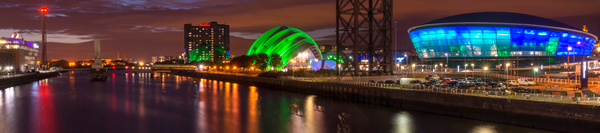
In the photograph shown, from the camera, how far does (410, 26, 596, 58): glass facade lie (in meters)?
86.8

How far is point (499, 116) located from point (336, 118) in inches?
417

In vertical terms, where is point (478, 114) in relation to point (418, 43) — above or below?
below

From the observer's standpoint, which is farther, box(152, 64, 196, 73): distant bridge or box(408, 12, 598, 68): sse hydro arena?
box(152, 64, 196, 73): distant bridge

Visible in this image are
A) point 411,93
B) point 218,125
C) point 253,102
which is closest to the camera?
point 218,125

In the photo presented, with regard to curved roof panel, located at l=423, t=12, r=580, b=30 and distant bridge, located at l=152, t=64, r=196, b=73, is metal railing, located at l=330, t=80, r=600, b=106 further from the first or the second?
distant bridge, located at l=152, t=64, r=196, b=73

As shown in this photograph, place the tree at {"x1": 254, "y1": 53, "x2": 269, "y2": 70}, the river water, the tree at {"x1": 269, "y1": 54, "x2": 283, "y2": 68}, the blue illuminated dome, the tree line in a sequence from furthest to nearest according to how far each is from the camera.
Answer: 1. the tree at {"x1": 269, "y1": 54, "x2": 283, "y2": 68}
2. the tree line
3. the tree at {"x1": 254, "y1": 53, "x2": 269, "y2": 70}
4. the blue illuminated dome
5. the river water

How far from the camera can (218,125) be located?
25.1 meters

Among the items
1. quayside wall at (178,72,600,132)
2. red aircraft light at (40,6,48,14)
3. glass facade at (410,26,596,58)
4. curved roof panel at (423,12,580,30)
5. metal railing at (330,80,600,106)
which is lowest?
quayside wall at (178,72,600,132)

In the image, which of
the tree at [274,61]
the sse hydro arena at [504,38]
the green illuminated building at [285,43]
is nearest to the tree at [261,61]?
the tree at [274,61]

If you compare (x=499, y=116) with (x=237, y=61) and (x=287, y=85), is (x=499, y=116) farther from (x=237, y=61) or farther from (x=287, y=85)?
(x=237, y=61)

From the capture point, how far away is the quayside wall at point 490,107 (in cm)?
1978

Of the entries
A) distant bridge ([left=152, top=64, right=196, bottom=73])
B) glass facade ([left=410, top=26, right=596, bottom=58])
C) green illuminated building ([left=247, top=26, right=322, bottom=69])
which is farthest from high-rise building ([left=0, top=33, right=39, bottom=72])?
glass facade ([left=410, top=26, right=596, bottom=58])

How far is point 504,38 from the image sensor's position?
87.2 meters

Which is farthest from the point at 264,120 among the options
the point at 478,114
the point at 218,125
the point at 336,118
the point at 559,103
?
the point at 559,103
